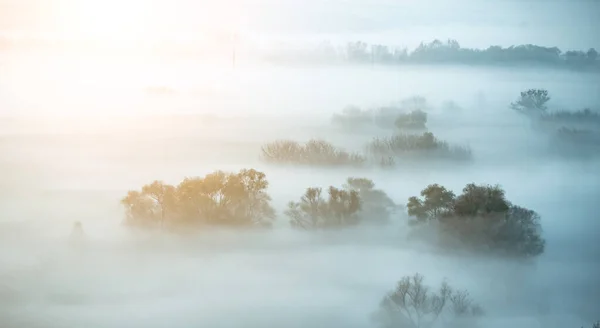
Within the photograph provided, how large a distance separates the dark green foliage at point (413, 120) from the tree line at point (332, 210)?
203 millimetres

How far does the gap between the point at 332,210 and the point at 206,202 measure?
39 centimetres

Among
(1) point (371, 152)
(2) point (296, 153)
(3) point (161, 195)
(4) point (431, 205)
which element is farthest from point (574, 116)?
(3) point (161, 195)

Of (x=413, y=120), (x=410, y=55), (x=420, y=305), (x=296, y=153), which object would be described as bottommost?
(x=420, y=305)

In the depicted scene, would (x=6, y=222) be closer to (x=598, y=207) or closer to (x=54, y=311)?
(x=54, y=311)

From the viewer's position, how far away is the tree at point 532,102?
2.49m

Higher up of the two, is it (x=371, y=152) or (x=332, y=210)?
(x=371, y=152)

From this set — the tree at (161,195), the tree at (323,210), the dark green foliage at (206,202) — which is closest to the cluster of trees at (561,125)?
the tree at (323,210)

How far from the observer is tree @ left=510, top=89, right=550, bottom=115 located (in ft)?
8.18

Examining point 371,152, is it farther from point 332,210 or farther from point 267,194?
point 267,194

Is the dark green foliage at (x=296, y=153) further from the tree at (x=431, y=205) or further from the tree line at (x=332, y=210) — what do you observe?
the tree at (x=431, y=205)

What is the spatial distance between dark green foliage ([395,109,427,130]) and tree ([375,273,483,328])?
471 mm

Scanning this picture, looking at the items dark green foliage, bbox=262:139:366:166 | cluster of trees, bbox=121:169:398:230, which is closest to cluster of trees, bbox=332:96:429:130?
dark green foliage, bbox=262:139:366:166

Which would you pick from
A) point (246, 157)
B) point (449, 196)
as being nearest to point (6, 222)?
point (246, 157)

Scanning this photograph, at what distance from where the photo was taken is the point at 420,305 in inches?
93.9
